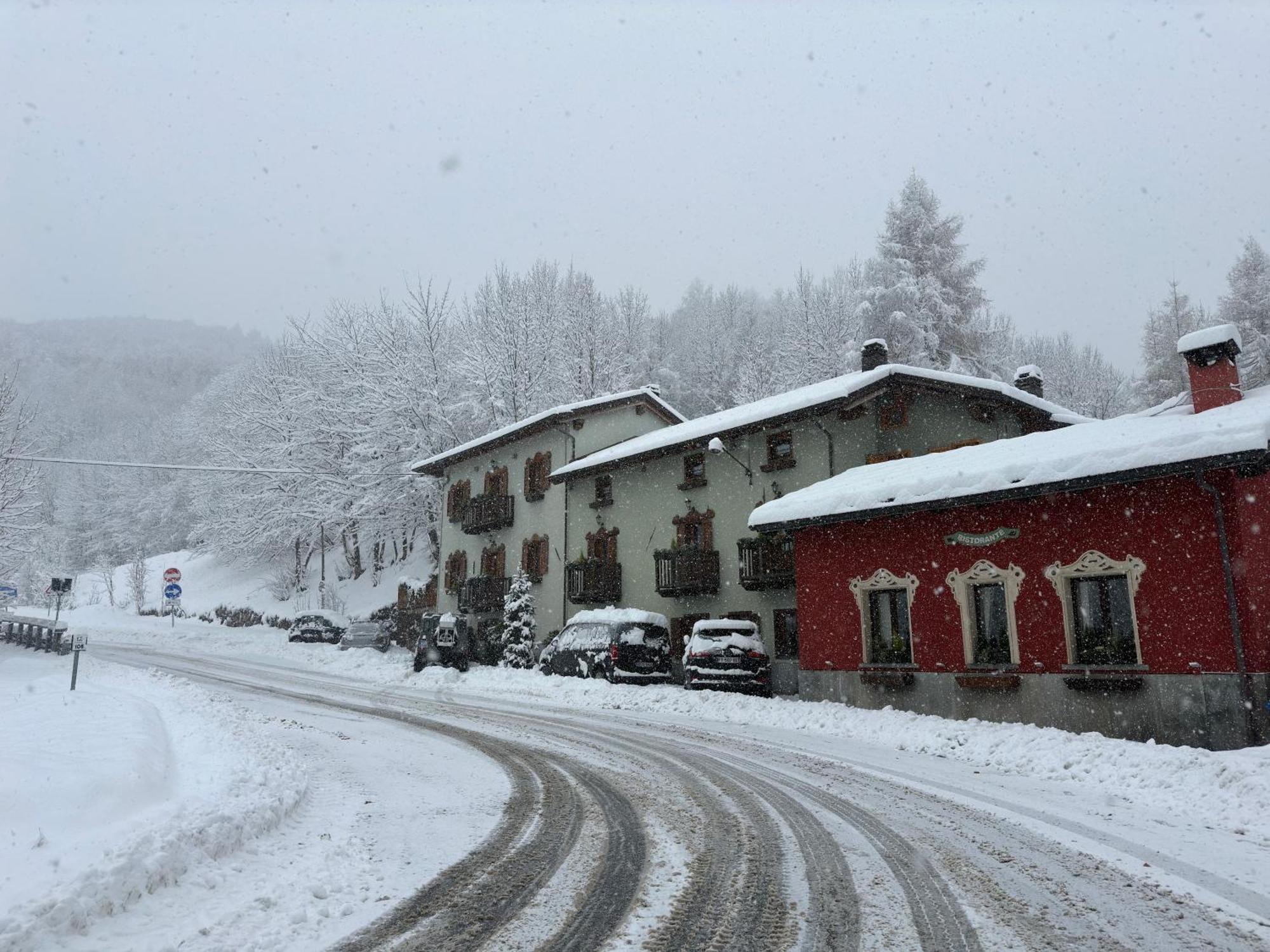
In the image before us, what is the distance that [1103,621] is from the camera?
43.6 feet

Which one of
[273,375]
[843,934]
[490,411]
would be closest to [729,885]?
[843,934]

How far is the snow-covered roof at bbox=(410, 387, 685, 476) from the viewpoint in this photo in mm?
29953

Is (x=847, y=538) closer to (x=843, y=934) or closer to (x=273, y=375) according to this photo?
(x=843, y=934)

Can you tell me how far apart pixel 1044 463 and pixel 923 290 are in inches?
996

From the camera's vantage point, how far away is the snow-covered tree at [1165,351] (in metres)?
38.7

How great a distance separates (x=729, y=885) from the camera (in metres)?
5.60

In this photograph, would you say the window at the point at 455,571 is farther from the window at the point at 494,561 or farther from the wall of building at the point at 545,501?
the window at the point at 494,561

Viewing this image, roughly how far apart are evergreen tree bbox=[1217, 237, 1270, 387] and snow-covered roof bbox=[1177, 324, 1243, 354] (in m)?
26.1

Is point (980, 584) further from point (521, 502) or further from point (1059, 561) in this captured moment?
point (521, 502)

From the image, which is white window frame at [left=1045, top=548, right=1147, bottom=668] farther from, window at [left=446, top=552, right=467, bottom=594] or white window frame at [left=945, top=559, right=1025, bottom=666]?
window at [left=446, top=552, right=467, bottom=594]

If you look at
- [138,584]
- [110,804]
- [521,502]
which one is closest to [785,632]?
[521,502]

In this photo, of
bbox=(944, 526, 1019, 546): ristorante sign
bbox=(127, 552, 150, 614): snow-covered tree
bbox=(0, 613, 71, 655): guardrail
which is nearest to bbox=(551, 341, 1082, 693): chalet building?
bbox=(944, 526, 1019, 546): ristorante sign

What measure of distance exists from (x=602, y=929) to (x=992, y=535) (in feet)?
38.4

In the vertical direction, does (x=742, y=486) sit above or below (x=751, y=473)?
below
